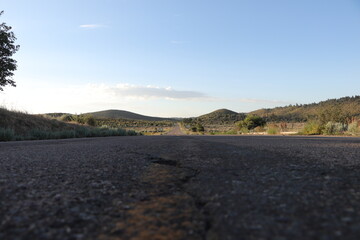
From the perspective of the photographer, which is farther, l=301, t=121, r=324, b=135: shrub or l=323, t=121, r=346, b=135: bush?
l=301, t=121, r=324, b=135: shrub

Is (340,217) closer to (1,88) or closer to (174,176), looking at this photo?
(174,176)

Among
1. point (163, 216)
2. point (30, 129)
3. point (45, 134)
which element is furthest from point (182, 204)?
point (30, 129)

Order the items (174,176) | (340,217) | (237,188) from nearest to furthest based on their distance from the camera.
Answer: (340,217) → (237,188) → (174,176)

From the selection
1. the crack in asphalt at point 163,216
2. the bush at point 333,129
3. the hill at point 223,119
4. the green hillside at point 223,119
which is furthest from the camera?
the hill at point 223,119

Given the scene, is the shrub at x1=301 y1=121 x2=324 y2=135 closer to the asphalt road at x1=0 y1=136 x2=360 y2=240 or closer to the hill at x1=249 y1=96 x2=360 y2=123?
the hill at x1=249 y1=96 x2=360 y2=123

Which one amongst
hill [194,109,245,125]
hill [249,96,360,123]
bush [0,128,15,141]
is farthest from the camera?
hill [194,109,245,125]

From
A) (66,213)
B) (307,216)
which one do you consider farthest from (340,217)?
(66,213)

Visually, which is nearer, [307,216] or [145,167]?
[307,216]

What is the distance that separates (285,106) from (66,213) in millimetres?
90562

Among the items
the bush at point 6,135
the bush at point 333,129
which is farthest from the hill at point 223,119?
the bush at point 6,135

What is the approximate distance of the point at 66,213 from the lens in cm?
165

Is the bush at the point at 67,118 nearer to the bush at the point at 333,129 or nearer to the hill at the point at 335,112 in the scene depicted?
the bush at the point at 333,129

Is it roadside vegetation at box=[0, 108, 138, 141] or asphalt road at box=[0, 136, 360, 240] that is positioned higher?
roadside vegetation at box=[0, 108, 138, 141]

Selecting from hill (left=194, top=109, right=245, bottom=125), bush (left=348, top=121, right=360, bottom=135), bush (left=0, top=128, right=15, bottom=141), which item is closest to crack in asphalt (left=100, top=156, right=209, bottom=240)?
bush (left=0, top=128, right=15, bottom=141)
